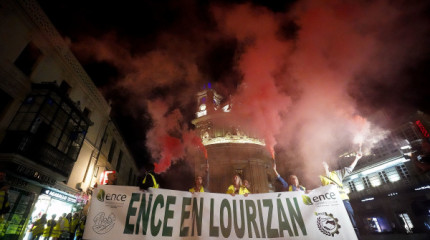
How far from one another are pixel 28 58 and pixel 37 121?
169 inches

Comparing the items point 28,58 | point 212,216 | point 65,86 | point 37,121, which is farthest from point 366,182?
point 28,58

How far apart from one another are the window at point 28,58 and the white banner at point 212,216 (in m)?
12.1

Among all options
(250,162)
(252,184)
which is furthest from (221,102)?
(252,184)

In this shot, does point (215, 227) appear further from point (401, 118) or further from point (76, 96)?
point (401, 118)

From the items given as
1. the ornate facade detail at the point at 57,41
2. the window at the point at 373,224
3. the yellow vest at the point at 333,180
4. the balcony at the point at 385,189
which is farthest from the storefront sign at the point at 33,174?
the window at the point at 373,224

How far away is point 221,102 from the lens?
42.9 meters

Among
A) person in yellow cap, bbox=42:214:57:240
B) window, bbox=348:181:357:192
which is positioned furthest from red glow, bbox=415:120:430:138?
person in yellow cap, bbox=42:214:57:240

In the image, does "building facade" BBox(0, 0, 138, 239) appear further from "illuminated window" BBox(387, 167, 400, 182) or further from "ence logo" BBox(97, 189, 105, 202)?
"illuminated window" BBox(387, 167, 400, 182)

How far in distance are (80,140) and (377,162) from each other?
3430cm

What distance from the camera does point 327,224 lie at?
438cm

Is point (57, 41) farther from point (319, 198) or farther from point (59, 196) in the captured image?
point (319, 198)

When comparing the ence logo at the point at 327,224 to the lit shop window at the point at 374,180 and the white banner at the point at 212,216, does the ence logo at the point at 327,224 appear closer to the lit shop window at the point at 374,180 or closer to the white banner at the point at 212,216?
the white banner at the point at 212,216

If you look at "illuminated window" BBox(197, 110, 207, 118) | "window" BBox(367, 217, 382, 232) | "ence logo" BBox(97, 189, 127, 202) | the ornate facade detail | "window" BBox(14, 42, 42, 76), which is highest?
"illuminated window" BBox(197, 110, 207, 118)

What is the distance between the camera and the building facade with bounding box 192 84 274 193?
99.4ft
